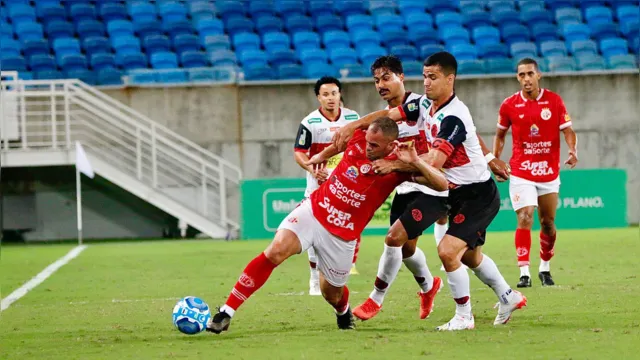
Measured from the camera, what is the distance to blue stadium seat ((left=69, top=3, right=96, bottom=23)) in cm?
2697

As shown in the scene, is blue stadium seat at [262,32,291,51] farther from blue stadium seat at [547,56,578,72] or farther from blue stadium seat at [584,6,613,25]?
blue stadium seat at [584,6,613,25]

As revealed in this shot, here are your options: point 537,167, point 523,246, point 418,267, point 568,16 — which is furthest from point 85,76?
point 418,267

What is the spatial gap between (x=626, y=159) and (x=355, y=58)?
666 cm

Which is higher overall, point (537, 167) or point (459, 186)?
point (459, 186)

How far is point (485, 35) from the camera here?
2700cm

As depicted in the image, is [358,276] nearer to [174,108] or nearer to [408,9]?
[174,108]

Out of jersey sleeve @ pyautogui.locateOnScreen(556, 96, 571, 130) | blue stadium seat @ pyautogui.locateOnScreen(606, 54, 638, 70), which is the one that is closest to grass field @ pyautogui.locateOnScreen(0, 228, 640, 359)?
jersey sleeve @ pyautogui.locateOnScreen(556, 96, 571, 130)

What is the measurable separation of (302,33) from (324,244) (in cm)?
1916

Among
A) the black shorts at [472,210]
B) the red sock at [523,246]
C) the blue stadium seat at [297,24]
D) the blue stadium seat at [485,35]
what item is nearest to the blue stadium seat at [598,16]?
the blue stadium seat at [485,35]

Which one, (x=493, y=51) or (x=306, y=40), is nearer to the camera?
(x=493, y=51)

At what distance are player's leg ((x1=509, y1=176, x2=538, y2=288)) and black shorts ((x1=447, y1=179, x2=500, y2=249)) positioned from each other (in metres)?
3.15

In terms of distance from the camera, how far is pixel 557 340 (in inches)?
287

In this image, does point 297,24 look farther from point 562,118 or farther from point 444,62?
point 444,62

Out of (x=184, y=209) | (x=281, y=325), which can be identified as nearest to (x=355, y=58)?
(x=184, y=209)
